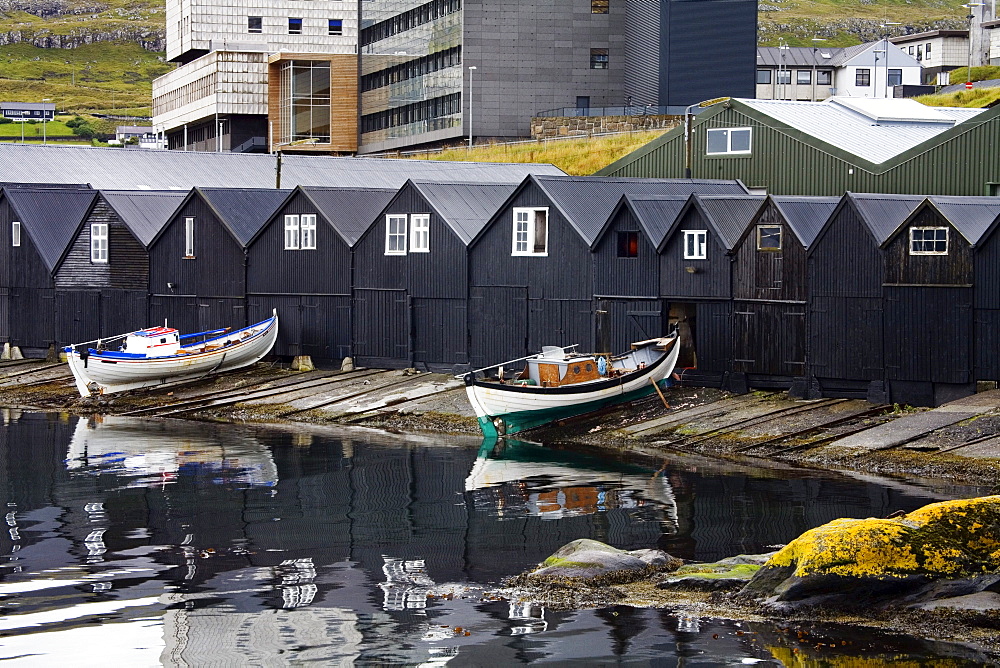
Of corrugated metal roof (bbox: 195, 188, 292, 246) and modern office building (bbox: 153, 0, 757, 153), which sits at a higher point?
modern office building (bbox: 153, 0, 757, 153)

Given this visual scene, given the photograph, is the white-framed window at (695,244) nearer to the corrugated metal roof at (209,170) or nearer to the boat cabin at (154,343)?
the boat cabin at (154,343)

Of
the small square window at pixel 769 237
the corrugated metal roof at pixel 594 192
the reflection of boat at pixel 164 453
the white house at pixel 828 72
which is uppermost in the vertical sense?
the white house at pixel 828 72

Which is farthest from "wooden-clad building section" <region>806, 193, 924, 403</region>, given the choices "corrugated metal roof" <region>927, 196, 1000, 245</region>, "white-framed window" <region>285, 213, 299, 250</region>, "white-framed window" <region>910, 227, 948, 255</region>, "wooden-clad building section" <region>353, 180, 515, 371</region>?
"white-framed window" <region>285, 213, 299, 250</region>

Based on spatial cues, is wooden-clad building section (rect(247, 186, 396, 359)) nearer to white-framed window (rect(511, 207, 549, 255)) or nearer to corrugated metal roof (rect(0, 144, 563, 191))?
white-framed window (rect(511, 207, 549, 255))

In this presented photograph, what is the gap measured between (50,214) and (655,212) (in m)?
33.4

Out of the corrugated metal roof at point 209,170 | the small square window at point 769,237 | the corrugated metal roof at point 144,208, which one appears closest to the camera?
the small square window at point 769,237

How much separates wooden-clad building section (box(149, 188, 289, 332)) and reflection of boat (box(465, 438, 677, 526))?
21434 mm

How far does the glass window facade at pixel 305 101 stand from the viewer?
136125mm

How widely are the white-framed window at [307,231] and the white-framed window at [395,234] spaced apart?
161 inches

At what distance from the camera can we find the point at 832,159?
58469mm

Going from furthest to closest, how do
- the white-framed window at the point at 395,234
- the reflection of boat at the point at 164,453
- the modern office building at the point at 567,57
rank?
the modern office building at the point at 567,57 → the white-framed window at the point at 395,234 → the reflection of boat at the point at 164,453

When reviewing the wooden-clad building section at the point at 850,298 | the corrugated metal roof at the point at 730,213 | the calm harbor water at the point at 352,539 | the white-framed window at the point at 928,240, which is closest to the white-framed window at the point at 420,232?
the calm harbor water at the point at 352,539

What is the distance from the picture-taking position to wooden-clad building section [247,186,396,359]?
58531 millimetres

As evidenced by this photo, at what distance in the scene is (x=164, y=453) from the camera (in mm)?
42719
